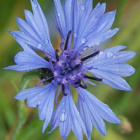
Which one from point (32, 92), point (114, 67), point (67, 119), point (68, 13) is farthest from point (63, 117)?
point (68, 13)

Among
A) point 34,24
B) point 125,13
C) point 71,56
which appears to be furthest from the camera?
point 125,13

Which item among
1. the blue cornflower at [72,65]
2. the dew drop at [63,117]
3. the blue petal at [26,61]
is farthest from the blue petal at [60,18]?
the dew drop at [63,117]

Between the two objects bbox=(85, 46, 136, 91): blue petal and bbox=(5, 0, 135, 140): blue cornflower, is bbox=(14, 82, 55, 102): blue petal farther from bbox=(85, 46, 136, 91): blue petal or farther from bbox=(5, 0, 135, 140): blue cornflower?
bbox=(85, 46, 136, 91): blue petal

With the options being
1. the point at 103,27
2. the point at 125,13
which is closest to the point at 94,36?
the point at 103,27

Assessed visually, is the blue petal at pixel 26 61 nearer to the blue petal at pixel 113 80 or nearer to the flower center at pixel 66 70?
the flower center at pixel 66 70

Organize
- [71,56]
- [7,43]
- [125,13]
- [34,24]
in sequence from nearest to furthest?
1. [34,24]
2. [71,56]
3. [7,43]
4. [125,13]

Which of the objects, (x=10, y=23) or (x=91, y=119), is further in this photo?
(x=10, y=23)

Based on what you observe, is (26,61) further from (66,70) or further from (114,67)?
(114,67)

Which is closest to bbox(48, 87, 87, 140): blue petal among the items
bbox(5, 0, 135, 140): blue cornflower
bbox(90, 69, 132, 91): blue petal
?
bbox(5, 0, 135, 140): blue cornflower

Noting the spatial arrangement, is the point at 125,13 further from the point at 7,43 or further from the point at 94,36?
the point at 94,36
